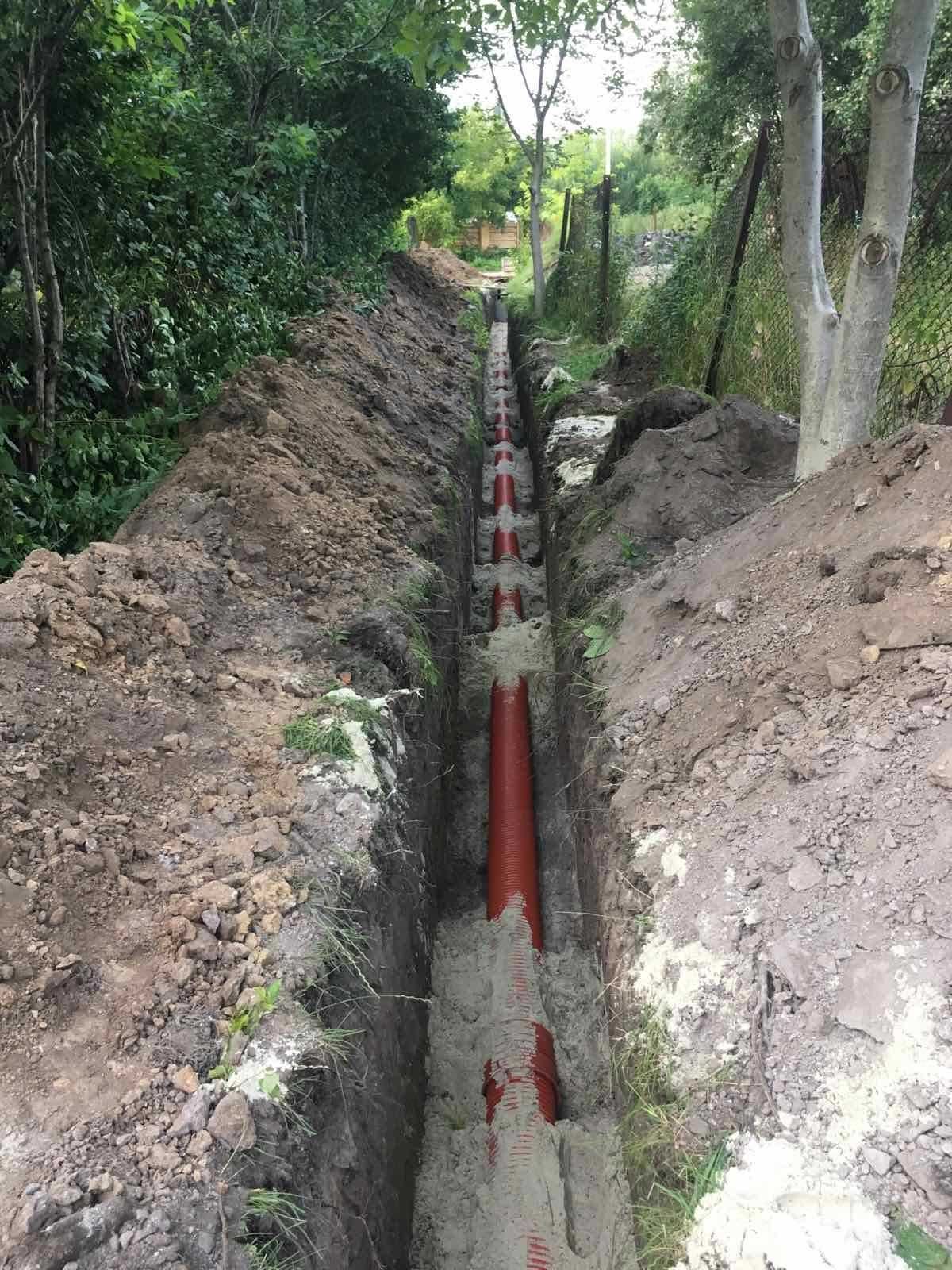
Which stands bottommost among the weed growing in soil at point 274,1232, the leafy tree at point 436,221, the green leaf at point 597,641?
the weed growing in soil at point 274,1232

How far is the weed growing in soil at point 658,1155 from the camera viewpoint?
6.23 ft

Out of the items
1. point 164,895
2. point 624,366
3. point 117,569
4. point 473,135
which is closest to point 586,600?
point 117,569

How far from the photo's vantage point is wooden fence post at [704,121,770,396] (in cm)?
564

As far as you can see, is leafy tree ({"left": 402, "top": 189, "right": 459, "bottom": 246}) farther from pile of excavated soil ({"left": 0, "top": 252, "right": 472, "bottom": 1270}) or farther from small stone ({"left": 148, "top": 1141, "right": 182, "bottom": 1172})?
small stone ({"left": 148, "top": 1141, "right": 182, "bottom": 1172})

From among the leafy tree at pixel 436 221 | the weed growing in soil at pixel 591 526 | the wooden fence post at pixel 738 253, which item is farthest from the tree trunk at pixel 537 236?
the weed growing in soil at pixel 591 526

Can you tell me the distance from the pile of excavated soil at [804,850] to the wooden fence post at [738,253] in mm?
3117

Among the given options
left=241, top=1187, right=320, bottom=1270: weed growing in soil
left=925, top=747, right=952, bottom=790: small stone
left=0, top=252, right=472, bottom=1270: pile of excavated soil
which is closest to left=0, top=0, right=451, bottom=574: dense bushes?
left=0, top=252, right=472, bottom=1270: pile of excavated soil

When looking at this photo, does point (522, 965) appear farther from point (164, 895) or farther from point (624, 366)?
point (624, 366)

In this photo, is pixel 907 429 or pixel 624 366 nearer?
pixel 907 429

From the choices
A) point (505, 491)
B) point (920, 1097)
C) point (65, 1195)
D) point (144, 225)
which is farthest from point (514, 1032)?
point (505, 491)

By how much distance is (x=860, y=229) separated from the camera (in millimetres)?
3086

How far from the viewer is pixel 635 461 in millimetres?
5121

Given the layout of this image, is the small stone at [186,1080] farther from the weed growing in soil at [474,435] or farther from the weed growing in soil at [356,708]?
the weed growing in soil at [474,435]

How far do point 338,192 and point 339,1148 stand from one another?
10.4 m
